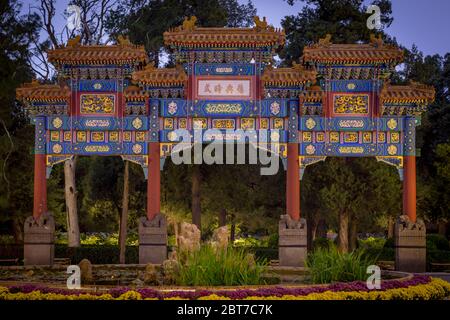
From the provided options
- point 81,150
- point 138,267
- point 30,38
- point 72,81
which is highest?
point 30,38

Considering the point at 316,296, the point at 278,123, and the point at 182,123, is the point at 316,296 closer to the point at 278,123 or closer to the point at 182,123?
the point at 278,123

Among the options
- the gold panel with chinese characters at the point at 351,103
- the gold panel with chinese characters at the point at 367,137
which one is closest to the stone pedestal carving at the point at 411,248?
the gold panel with chinese characters at the point at 367,137

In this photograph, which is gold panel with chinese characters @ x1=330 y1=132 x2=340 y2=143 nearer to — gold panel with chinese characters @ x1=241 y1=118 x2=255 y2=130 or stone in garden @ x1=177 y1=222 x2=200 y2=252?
gold panel with chinese characters @ x1=241 y1=118 x2=255 y2=130

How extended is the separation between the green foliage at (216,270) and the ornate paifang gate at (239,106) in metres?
9.39

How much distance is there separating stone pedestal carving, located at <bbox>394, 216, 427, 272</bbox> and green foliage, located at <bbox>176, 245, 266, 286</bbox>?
32.7ft

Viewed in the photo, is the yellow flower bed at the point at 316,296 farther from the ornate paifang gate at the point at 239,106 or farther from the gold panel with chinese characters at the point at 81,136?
the gold panel with chinese characters at the point at 81,136

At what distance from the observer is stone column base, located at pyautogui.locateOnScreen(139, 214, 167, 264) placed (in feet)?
79.6

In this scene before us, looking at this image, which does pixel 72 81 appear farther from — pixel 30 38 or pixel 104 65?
pixel 30 38

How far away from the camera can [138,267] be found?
74.4 feet

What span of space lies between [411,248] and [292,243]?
3.96 metres

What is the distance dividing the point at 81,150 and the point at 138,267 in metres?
5.06

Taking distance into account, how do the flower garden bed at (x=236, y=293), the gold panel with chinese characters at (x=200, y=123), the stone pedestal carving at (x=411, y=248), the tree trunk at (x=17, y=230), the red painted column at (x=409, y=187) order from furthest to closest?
the tree trunk at (x=17, y=230)
the gold panel with chinese characters at (x=200, y=123)
the red painted column at (x=409, y=187)
the stone pedestal carving at (x=411, y=248)
the flower garden bed at (x=236, y=293)

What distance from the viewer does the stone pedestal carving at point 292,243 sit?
23938 millimetres
